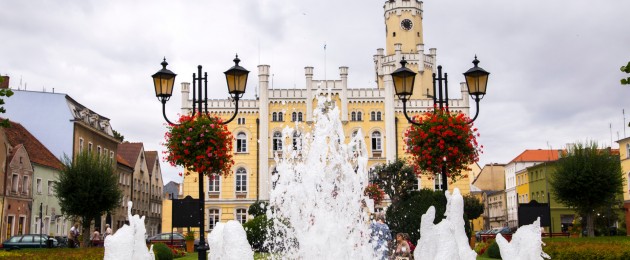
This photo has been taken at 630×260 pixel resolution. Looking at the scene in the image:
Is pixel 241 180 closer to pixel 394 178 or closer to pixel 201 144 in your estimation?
pixel 394 178

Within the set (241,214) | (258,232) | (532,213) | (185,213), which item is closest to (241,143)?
(241,214)

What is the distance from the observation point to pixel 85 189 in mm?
32000

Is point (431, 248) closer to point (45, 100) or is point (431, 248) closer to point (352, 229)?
point (352, 229)

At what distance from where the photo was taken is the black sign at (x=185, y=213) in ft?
80.6

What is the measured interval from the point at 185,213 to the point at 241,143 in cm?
3242

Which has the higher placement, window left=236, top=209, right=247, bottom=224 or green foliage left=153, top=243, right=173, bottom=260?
window left=236, top=209, right=247, bottom=224

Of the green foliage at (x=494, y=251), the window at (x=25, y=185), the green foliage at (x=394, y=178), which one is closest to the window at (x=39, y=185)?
the window at (x=25, y=185)

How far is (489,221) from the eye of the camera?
8656 centimetres

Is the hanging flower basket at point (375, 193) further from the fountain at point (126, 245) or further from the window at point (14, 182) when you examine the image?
the fountain at point (126, 245)

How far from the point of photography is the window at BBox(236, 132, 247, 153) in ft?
188

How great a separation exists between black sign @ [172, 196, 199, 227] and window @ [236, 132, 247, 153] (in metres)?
31.7

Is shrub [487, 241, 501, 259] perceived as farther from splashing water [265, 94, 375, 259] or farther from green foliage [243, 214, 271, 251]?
splashing water [265, 94, 375, 259]

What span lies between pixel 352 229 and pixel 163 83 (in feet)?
18.8

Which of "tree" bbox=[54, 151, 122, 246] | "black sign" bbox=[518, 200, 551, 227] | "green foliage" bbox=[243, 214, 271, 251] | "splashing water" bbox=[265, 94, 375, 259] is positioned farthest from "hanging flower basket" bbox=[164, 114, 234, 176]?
"tree" bbox=[54, 151, 122, 246]
